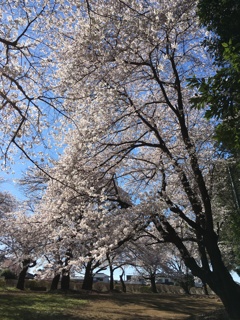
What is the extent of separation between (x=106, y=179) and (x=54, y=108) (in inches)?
197

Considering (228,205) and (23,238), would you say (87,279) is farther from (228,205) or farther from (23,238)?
(228,205)

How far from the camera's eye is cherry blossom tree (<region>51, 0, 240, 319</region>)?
8.05m

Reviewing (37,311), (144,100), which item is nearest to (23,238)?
(37,311)

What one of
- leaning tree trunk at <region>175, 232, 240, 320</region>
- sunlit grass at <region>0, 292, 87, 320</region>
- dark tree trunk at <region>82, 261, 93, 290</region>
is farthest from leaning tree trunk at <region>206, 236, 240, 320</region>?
dark tree trunk at <region>82, 261, 93, 290</region>

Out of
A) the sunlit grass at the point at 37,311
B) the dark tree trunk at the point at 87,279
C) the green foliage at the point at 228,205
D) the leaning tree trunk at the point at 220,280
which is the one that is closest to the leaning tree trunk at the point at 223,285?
the leaning tree trunk at the point at 220,280

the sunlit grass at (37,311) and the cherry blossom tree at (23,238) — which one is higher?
the cherry blossom tree at (23,238)

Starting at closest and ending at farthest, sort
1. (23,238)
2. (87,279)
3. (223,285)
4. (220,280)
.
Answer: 1. (223,285)
2. (220,280)
3. (23,238)
4. (87,279)

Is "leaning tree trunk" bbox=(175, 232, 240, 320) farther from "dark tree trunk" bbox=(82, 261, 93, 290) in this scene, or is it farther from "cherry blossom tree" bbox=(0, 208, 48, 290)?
"dark tree trunk" bbox=(82, 261, 93, 290)

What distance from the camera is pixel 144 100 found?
1121 cm

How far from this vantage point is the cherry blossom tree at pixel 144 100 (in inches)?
317

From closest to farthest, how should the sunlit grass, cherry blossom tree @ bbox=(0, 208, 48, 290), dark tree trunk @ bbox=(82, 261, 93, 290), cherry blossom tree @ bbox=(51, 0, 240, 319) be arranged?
cherry blossom tree @ bbox=(51, 0, 240, 319) → the sunlit grass → cherry blossom tree @ bbox=(0, 208, 48, 290) → dark tree trunk @ bbox=(82, 261, 93, 290)

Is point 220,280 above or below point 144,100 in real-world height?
below

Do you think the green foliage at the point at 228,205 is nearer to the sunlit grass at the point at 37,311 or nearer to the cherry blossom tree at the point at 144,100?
the cherry blossom tree at the point at 144,100

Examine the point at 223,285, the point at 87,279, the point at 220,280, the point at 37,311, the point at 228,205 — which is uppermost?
the point at 228,205
